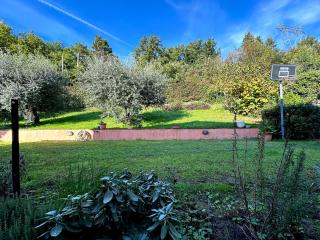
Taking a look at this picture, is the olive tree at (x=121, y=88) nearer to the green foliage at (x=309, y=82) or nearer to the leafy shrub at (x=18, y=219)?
the green foliage at (x=309, y=82)

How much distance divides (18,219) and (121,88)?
39.6 feet

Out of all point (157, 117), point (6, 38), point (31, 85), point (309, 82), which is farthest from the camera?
point (6, 38)

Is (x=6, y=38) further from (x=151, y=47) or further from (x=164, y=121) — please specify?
(x=164, y=121)

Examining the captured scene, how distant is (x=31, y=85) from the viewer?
14.7 metres

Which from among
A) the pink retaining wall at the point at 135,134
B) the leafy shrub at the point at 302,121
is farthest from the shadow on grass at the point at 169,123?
the leafy shrub at the point at 302,121

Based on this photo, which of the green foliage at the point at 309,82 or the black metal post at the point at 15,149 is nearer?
the black metal post at the point at 15,149

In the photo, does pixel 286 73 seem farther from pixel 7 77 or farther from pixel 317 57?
pixel 7 77

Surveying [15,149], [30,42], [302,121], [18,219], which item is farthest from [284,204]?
[30,42]

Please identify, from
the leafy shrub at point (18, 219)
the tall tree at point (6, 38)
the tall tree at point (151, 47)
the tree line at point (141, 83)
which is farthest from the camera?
the tall tree at point (151, 47)

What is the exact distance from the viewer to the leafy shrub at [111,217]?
1.65 metres

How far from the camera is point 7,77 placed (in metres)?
14.7

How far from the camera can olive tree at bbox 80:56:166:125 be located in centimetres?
1386

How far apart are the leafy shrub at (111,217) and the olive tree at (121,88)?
12028 millimetres

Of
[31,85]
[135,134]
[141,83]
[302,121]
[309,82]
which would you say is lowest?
[135,134]
